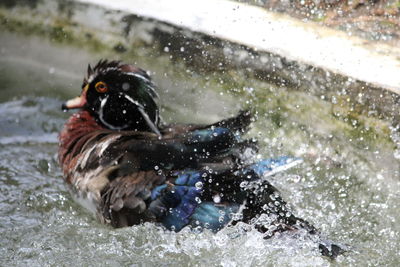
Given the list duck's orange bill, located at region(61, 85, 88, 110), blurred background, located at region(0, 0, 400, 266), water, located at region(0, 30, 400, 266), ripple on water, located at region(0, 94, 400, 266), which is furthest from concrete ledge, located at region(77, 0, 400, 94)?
duck's orange bill, located at region(61, 85, 88, 110)

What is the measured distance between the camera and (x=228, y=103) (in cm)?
369

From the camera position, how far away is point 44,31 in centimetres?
407

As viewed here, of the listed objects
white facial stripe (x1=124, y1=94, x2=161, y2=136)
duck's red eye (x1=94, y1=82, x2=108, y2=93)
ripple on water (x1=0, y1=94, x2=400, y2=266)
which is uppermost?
duck's red eye (x1=94, y1=82, x2=108, y2=93)

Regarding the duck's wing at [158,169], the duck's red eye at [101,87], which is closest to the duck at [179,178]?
the duck's wing at [158,169]

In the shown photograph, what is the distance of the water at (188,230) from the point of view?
9.41 ft

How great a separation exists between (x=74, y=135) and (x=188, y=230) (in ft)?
3.03

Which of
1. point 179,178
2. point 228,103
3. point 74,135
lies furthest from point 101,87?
point 179,178

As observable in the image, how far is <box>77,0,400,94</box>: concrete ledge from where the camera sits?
337 cm

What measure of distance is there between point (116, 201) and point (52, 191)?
65 centimetres

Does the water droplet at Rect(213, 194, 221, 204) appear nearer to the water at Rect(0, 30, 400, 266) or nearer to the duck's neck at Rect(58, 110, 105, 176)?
the water at Rect(0, 30, 400, 266)

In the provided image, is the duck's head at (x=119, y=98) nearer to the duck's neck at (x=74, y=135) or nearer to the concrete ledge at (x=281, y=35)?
the duck's neck at (x=74, y=135)

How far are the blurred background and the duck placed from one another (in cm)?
8

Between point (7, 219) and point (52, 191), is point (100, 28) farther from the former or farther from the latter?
point (7, 219)

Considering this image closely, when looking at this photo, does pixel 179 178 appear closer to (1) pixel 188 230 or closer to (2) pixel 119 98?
(1) pixel 188 230
